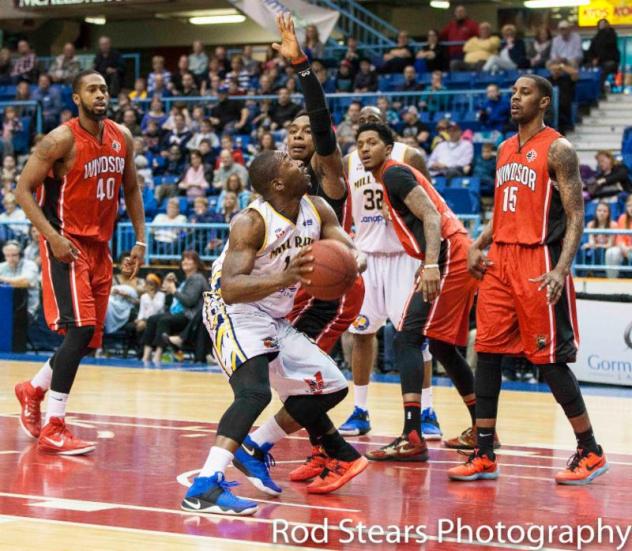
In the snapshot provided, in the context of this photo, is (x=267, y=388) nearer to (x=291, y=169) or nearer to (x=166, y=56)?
(x=291, y=169)

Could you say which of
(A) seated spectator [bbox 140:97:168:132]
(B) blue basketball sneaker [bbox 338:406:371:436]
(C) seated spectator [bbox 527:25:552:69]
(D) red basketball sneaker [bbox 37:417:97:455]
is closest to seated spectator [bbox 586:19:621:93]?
(C) seated spectator [bbox 527:25:552:69]

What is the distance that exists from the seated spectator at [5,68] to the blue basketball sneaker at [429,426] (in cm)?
1830

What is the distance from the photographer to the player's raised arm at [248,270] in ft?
17.9

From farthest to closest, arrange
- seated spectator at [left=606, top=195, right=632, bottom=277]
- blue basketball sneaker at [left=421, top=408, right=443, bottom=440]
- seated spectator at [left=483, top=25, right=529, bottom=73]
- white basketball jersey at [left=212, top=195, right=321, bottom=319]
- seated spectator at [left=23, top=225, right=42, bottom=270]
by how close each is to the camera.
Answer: seated spectator at [left=483, top=25, right=529, bottom=73] → seated spectator at [left=23, top=225, right=42, bottom=270] → seated spectator at [left=606, top=195, right=632, bottom=277] → blue basketball sneaker at [left=421, top=408, right=443, bottom=440] → white basketball jersey at [left=212, top=195, right=321, bottom=319]

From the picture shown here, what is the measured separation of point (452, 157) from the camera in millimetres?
17078

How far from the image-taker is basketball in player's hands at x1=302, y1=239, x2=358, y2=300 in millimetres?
5492

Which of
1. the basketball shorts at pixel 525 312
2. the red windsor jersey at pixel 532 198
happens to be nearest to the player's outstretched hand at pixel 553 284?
the basketball shorts at pixel 525 312

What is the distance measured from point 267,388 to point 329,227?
2.89ft

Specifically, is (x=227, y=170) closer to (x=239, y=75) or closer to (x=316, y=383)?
(x=239, y=75)

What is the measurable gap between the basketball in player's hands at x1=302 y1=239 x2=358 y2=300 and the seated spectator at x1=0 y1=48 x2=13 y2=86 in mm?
20395

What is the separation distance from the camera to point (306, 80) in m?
6.49

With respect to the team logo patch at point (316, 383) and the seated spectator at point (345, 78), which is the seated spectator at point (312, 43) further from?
the team logo patch at point (316, 383)

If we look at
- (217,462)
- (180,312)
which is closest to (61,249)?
(217,462)

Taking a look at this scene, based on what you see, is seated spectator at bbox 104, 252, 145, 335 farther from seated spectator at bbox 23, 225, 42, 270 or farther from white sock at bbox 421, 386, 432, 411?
white sock at bbox 421, 386, 432, 411
